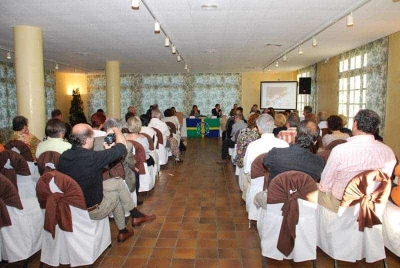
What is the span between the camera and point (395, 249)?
3170 mm

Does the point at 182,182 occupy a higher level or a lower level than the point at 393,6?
lower

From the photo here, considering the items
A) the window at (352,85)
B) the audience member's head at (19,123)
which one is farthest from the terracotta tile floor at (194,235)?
the window at (352,85)

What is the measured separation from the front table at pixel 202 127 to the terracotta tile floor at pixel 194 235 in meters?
7.18

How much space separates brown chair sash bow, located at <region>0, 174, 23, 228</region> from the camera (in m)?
2.95

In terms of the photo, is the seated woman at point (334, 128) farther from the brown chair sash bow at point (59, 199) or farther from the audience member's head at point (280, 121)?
the brown chair sash bow at point (59, 199)

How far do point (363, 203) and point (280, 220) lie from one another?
2.34 feet

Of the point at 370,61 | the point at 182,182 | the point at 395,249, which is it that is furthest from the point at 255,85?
the point at 395,249

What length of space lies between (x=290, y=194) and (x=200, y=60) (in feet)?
31.4

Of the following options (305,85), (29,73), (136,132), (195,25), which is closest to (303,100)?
(305,85)

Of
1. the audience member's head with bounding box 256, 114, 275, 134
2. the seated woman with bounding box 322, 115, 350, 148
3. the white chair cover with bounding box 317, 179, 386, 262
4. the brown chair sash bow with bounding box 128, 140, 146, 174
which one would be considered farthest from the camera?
the seated woman with bounding box 322, 115, 350, 148

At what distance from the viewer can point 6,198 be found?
3.04 meters

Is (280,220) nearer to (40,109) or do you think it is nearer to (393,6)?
(393,6)

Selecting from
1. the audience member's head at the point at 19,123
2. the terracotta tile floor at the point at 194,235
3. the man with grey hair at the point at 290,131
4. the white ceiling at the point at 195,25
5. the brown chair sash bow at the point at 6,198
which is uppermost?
the white ceiling at the point at 195,25

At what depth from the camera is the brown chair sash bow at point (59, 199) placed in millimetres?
2842
